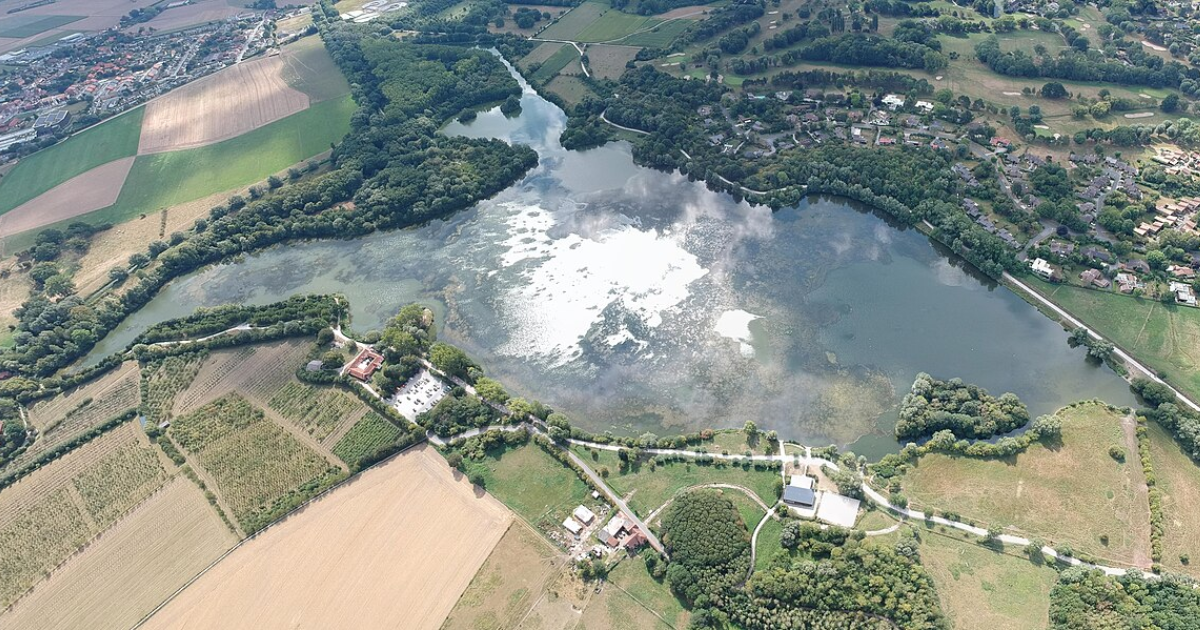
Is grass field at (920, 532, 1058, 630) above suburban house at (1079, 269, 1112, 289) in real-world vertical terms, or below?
below

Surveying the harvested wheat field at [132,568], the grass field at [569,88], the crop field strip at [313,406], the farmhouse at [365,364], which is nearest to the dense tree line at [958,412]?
the farmhouse at [365,364]

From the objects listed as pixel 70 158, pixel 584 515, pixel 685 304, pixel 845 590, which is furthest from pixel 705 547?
pixel 70 158

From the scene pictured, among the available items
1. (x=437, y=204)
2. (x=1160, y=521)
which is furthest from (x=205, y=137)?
(x=1160, y=521)

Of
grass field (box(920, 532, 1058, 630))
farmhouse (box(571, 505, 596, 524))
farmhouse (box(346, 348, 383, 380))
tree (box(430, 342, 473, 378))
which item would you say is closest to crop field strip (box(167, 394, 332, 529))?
farmhouse (box(346, 348, 383, 380))

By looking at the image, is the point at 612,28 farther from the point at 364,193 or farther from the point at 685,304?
the point at 685,304

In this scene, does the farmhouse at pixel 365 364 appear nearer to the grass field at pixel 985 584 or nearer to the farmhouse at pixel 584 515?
the farmhouse at pixel 584 515

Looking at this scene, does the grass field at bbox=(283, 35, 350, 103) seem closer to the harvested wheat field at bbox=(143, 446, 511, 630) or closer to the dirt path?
the harvested wheat field at bbox=(143, 446, 511, 630)
